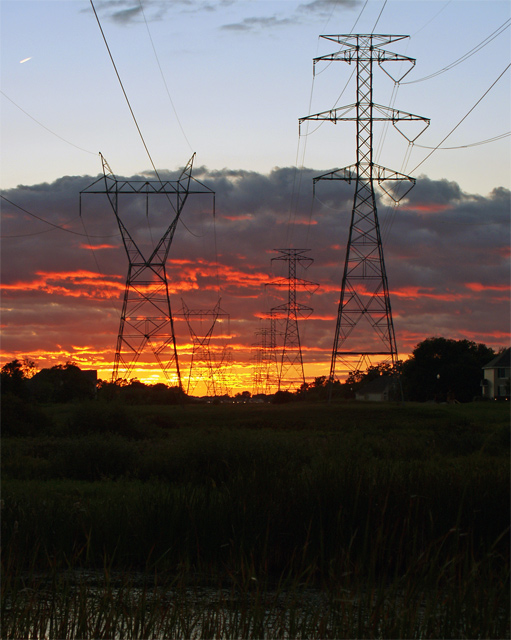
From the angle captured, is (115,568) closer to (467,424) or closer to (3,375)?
(467,424)

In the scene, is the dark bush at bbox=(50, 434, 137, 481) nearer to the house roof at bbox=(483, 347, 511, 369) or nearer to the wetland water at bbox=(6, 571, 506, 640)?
the wetland water at bbox=(6, 571, 506, 640)

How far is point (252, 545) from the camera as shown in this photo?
10328mm

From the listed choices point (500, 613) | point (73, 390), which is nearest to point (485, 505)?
point (500, 613)

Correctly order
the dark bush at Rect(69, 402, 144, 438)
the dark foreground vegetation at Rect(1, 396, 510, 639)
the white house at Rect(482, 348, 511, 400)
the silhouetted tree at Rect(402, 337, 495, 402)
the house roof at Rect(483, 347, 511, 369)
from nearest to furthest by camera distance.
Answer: the dark foreground vegetation at Rect(1, 396, 510, 639)
the dark bush at Rect(69, 402, 144, 438)
the white house at Rect(482, 348, 511, 400)
the house roof at Rect(483, 347, 511, 369)
the silhouetted tree at Rect(402, 337, 495, 402)

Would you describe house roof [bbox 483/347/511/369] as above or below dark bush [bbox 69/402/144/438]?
above

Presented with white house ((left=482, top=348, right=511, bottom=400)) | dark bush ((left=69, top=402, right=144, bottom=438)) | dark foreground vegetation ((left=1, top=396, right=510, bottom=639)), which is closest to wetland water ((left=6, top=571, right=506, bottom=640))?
dark foreground vegetation ((left=1, top=396, right=510, bottom=639))

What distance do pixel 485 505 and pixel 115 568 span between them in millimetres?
6059

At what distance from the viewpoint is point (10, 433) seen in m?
36.9

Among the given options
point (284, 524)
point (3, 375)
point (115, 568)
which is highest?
point (3, 375)

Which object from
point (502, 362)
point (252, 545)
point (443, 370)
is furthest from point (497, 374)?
point (252, 545)


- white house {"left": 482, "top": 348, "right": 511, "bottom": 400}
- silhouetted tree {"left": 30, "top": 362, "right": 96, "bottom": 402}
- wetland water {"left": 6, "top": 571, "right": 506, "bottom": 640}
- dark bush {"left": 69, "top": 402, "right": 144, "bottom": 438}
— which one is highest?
white house {"left": 482, "top": 348, "right": 511, "bottom": 400}

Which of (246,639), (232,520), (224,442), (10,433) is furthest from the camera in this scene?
(10,433)

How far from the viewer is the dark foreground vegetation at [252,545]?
6613mm

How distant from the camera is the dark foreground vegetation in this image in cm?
661
